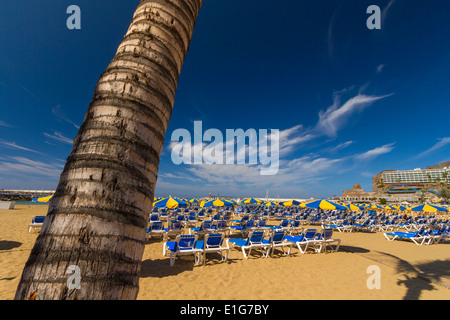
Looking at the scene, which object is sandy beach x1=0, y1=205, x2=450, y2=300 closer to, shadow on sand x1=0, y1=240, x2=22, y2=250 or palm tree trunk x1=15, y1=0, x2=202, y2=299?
shadow on sand x1=0, y1=240, x2=22, y2=250

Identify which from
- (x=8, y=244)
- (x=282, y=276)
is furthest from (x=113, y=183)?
(x=8, y=244)

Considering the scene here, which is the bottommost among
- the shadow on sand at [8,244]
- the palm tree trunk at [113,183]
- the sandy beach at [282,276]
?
the sandy beach at [282,276]

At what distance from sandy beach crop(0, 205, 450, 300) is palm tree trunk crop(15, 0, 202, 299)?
3694 mm

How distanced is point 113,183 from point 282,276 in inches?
211

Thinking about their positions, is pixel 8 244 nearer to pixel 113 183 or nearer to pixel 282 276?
pixel 282 276

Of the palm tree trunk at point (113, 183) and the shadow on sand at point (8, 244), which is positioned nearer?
the palm tree trunk at point (113, 183)

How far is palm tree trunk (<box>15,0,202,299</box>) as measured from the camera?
823 mm

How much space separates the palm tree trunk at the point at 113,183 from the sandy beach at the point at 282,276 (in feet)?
12.1

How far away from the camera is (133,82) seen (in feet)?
3.93

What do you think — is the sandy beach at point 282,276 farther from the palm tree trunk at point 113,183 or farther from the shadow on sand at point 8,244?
the palm tree trunk at point 113,183

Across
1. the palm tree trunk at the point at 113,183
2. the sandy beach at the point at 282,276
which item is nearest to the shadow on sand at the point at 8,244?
the sandy beach at the point at 282,276

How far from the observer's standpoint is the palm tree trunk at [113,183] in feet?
2.70
